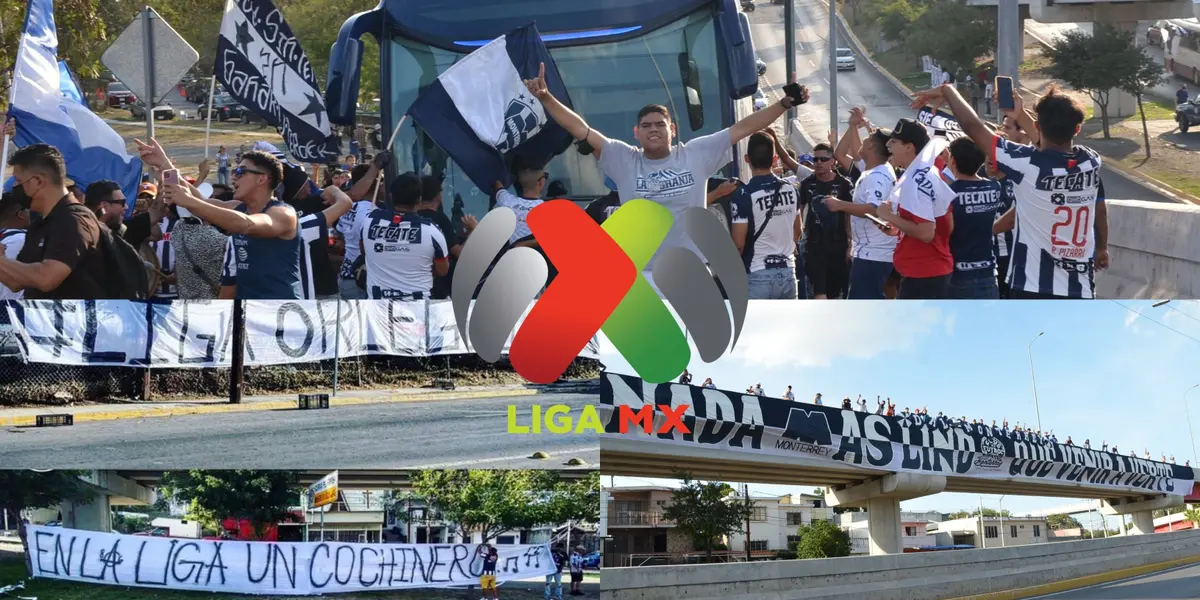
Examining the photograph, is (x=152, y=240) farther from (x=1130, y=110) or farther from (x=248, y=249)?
(x=1130, y=110)

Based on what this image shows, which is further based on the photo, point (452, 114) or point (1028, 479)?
point (452, 114)

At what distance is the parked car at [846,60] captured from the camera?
15.2 metres

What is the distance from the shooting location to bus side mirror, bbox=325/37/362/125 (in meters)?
11.4

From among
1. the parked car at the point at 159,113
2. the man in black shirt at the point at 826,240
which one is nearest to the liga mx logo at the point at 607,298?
the man in black shirt at the point at 826,240

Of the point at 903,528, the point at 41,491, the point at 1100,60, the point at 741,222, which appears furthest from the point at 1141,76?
the point at 41,491

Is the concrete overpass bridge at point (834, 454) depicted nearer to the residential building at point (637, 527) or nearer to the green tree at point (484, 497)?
the residential building at point (637, 527)

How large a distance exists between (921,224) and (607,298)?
79.6 inches

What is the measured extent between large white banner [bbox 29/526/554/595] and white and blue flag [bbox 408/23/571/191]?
321 cm

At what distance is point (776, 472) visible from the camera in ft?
24.8

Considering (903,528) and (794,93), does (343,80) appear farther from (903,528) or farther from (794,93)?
(903,528)

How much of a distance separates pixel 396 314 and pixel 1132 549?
694cm

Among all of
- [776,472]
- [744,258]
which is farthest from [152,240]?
[776,472]

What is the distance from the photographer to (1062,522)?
10.4 metres

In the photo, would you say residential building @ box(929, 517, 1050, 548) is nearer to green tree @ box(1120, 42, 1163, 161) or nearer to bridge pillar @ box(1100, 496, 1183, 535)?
bridge pillar @ box(1100, 496, 1183, 535)
